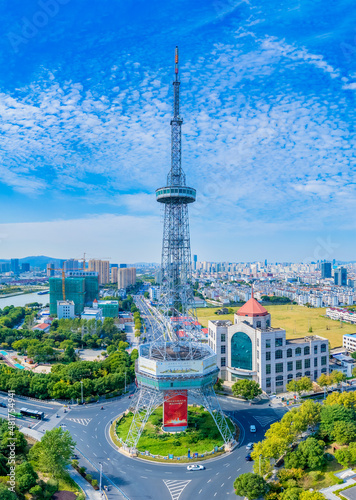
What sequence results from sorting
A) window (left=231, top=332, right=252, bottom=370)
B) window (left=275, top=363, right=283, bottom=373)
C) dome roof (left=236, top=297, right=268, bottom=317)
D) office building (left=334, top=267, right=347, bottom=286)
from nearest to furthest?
window (left=275, top=363, right=283, bottom=373)
window (left=231, top=332, right=252, bottom=370)
dome roof (left=236, top=297, right=268, bottom=317)
office building (left=334, top=267, right=347, bottom=286)

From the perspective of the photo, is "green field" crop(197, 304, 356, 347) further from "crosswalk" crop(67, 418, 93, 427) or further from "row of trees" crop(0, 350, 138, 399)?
"crosswalk" crop(67, 418, 93, 427)

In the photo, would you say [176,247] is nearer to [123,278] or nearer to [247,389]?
[247,389]

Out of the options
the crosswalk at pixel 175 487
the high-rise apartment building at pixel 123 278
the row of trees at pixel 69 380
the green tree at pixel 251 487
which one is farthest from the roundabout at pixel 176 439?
the high-rise apartment building at pixel 123 278

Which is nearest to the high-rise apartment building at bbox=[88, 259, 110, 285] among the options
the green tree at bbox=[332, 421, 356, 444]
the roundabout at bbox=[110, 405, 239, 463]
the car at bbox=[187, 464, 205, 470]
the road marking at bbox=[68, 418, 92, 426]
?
the road marking at bbox=[68, 418, 92, 426]

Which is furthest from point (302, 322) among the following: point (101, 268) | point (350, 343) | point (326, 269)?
point (326, 269)

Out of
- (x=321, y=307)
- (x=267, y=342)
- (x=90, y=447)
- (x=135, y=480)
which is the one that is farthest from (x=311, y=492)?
(x=321, y=307)

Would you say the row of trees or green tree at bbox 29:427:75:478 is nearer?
green tree at bbox 29:427:75:478

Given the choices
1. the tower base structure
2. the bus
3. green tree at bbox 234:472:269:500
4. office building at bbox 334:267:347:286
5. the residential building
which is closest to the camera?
green tree at bbox 234:472:269:500
